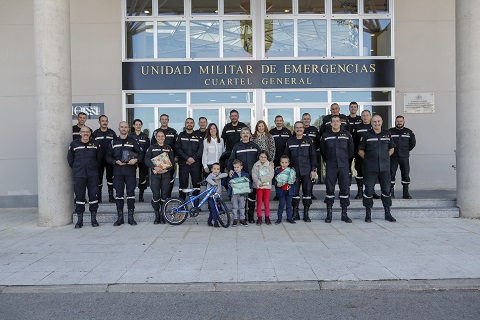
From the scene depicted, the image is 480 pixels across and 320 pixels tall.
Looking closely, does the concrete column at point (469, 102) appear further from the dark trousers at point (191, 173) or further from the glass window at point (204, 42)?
the glass window at point (204, 42)

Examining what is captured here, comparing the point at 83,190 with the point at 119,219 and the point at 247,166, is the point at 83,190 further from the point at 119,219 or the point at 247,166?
the point at 247,166

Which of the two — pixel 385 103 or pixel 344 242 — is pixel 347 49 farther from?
pixel 344 242

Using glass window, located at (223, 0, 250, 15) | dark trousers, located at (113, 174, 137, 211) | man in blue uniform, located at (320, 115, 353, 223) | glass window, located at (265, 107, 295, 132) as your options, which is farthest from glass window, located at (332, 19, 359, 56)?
dark trousers, located at (113, 174, 137, 211)

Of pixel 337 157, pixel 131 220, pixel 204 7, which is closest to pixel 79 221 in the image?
pixel 131 220

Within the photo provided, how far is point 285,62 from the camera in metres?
13.0

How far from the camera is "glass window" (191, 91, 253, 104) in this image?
13096 millimetres

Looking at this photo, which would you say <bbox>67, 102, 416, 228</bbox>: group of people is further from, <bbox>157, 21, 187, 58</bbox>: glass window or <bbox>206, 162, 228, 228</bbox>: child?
<bbox>157, 21, 187, 58</bbox>: glass window

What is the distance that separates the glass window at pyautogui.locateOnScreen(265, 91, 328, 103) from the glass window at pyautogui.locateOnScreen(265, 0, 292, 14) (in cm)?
252

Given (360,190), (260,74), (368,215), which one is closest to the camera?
(368,215)

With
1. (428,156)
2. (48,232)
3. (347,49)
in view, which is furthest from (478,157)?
(48,232)

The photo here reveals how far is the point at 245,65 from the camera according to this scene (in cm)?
1302

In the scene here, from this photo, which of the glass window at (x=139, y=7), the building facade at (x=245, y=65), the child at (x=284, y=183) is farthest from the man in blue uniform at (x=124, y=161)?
the glass window at (x=139, y=7)

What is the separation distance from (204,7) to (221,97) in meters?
2.86

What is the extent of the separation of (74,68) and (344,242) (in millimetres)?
9572
